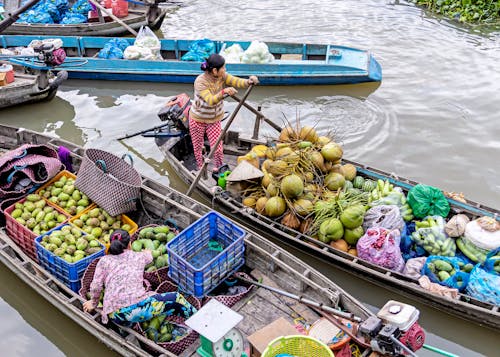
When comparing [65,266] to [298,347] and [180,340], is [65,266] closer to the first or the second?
[180,340]

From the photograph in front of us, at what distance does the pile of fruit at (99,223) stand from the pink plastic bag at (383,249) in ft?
9.40

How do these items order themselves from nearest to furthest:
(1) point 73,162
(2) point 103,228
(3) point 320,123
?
(2) point 103,228 < (1) point 73,162 < (3) point 320,123

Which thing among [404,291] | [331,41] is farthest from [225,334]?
[331,41]

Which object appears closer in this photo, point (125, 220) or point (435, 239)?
point (435, 239)

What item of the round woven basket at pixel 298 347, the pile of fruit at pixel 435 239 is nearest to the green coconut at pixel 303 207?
the pile of fruit at pixel 435 239

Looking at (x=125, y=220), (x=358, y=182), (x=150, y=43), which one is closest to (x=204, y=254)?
(x=125, y=220)

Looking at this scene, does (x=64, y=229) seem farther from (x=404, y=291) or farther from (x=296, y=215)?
(x=404, y=291)

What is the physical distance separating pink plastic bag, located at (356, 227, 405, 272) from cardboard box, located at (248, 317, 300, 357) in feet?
5.44

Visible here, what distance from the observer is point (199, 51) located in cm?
1112

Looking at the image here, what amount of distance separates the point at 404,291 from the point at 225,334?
257 centimetres

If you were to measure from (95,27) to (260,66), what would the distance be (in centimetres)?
521

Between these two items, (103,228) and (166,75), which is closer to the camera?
(103,228)

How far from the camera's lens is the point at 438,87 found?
1098cm

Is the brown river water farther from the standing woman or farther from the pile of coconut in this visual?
the standing woman
